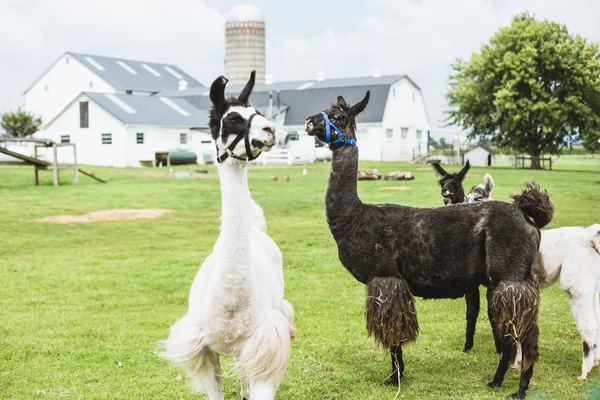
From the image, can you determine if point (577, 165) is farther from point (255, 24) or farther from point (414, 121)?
point (255, 24)

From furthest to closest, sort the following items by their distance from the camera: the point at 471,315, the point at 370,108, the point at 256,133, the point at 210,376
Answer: the point at 370,108, the point at 471,315, the point at 210,376, the point at 256,133

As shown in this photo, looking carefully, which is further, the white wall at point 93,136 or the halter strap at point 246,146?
the white wall at point 93,136

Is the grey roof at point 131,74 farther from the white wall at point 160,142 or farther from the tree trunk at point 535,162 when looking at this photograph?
the tree trunk at point 535,162

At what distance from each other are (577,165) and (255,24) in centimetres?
4195

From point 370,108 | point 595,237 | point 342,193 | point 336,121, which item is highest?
point 370,108

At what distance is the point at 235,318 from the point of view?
5297 millimetres

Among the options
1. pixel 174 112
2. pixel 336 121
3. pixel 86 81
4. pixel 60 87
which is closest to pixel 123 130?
pixel 174 112

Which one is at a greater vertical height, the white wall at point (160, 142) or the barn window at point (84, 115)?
the barn window at point (84, 115)

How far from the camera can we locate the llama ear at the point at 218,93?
506 centimetres

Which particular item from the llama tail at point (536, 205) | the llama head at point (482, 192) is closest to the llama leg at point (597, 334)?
the llama tail at point (536, 205)

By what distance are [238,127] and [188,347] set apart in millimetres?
1790

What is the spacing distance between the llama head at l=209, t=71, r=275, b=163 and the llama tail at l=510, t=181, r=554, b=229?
10.1 ft

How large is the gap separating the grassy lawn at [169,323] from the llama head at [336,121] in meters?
2.54

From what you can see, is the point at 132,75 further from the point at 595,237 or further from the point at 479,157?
the point at 595,237
